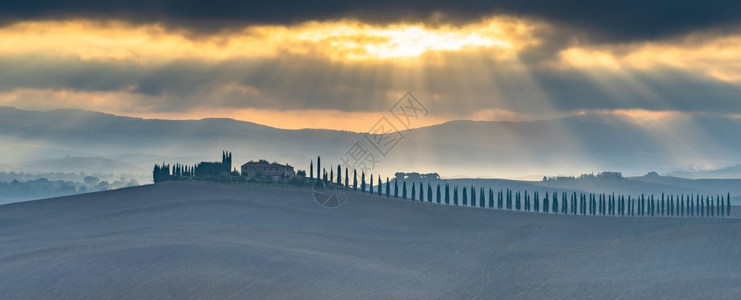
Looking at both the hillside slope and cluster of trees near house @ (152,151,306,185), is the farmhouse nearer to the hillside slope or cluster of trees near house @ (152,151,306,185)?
cluster of trees near house @ (152,151,306,185)

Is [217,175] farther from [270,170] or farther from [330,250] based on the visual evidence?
[330,250]

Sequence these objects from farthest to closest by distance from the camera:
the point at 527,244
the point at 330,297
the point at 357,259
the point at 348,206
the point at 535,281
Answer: the point at 348,206
the point at 527,244
the point at 357,259
the point at 535,281
the point at 330,297

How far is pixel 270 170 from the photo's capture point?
195 m

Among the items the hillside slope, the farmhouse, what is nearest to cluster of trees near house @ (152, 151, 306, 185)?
the farmhouse

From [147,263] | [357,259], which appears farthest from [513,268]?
[147,263]

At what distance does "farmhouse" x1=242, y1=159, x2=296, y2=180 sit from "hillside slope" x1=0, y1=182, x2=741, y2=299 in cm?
1323

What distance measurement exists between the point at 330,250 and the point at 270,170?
272 ft

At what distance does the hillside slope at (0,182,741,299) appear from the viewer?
286 feet

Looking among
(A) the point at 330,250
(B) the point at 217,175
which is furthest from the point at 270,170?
(A) the point at 330,250

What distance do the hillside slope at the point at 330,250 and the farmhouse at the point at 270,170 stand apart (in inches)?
521

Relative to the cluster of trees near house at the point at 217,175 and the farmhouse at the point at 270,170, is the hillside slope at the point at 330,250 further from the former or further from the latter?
the farmhouse at the point at 270,170

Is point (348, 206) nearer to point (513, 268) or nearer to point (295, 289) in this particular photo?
point (513, 268)

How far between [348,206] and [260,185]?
2566cm

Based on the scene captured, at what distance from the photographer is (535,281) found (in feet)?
326
